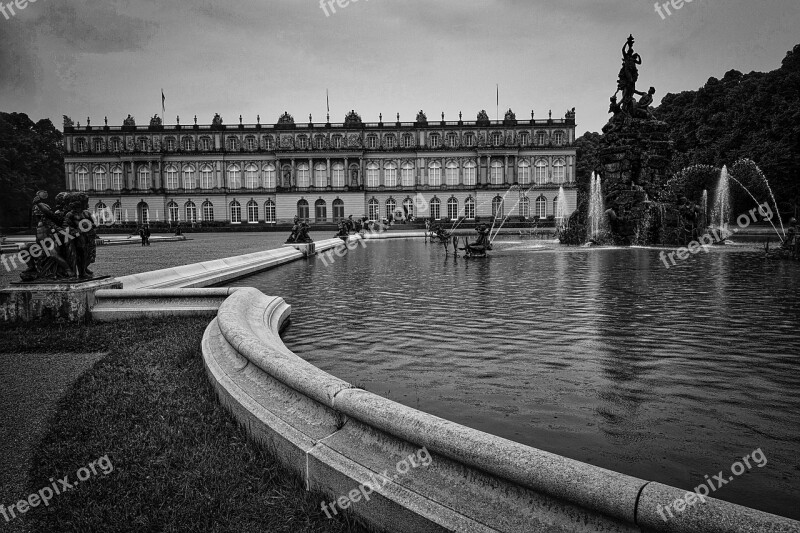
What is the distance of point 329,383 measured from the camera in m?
3.69

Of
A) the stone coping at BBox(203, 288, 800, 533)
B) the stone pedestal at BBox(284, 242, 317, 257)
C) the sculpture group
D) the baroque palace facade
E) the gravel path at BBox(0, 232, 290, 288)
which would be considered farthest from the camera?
the baroque palace facade

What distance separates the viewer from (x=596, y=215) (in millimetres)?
31375

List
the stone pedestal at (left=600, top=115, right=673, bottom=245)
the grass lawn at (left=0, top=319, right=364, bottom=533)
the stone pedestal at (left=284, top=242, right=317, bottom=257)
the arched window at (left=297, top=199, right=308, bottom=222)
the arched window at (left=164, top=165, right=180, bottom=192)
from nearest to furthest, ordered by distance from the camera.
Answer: the grass lawn at (left=0, top=319, right=364, bottom=533) → the stone pedestal at (left=284, top=242, right=317, bottom=257) → the stone pedestal at (left=600, top=115, right=673, bottom=245) → the arched window at (left=297, top=199, right=308, bottom=222) → the arched window at (left=164, top=165, right=180, bottom=192)

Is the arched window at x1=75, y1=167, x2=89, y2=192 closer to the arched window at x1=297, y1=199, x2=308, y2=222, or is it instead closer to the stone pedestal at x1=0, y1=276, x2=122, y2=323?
the arched window at x1=297, y1=199, x2=308, y2=222

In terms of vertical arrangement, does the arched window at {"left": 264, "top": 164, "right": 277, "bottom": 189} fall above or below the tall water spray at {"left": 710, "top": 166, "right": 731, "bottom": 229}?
above

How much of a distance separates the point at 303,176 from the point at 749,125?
193ft

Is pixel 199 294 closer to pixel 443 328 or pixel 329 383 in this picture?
pixel 443 328

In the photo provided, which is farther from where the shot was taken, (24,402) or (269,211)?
(269,211)

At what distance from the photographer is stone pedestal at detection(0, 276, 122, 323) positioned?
26.2ft

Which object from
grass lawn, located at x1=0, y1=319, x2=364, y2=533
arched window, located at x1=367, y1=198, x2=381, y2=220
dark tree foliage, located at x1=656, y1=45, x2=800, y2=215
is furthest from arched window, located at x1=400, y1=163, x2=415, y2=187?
grass lawn, located at x1=0, y1=319, x2=364, y2=533

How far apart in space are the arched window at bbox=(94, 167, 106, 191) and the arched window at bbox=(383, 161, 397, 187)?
43.9 meters

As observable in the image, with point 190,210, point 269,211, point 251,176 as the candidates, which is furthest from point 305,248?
point 190,210

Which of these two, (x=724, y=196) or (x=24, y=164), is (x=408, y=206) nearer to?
(x=724, y=196)

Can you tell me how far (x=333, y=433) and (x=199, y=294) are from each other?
244 inches
